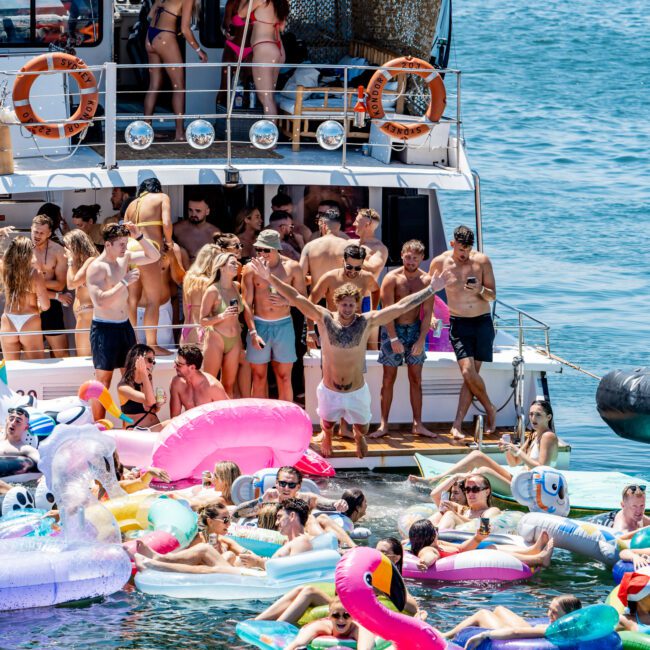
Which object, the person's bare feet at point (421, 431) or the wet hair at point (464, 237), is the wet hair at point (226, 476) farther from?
the wet hair at point (464, 237)

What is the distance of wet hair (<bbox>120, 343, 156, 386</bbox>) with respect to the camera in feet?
40.2

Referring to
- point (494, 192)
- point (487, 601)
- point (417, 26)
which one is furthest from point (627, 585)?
point (494, 192)

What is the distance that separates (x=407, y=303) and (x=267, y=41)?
13.2ft

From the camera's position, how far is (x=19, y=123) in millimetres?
13461

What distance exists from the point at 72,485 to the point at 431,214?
6.17 metres

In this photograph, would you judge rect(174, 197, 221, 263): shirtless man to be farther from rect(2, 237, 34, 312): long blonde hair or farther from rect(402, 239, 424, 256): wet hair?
rect(402, 239, 424, 256): wet hair

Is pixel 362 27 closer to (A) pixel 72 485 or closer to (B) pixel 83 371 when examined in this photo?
(B) pixel 83 371

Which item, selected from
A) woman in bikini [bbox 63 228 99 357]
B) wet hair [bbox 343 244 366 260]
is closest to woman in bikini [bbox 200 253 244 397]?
wet hair [bbox 343 244 366 260]

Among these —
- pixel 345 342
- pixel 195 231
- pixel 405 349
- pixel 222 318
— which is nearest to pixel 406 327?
pixel 405 349

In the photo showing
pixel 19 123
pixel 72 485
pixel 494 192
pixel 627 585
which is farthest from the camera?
pixel 494 192

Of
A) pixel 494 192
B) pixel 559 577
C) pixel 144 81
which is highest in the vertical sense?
pixel 144 81

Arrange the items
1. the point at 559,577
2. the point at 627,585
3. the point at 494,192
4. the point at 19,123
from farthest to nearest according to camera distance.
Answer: the point at 494,192
the point at 19,123
the point at 559,577
the point at 627,585

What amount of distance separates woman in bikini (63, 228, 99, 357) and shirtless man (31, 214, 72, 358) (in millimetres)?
101

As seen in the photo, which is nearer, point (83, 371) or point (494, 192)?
point (83, 371)
